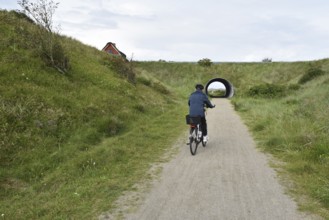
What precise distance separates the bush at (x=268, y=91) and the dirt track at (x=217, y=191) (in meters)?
23.3

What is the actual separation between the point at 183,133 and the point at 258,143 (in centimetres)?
355

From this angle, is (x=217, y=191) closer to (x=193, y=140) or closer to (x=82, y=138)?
(x=193, y=140)

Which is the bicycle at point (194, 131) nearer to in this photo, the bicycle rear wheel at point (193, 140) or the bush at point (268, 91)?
the bicycle rear wheel at point (193, 140)

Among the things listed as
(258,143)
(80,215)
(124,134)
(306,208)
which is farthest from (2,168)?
(258,143)

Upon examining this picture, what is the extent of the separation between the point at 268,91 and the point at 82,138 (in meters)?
26.7

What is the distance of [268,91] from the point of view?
33969 millimetres

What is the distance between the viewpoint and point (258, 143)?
1228cm

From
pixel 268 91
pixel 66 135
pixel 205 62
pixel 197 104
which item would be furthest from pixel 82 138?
pixel 205 62

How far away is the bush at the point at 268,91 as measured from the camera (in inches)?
1296

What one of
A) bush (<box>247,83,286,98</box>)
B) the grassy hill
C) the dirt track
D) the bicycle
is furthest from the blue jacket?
bush (<box>247,83,286,98</box>)

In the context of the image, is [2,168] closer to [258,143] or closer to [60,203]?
[60,203]

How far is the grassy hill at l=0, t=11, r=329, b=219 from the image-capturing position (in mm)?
6961

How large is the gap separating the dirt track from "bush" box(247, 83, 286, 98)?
2335 centimetres

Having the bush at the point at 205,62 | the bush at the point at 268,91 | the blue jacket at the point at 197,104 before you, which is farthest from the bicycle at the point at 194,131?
the bush at the point at 205,62
